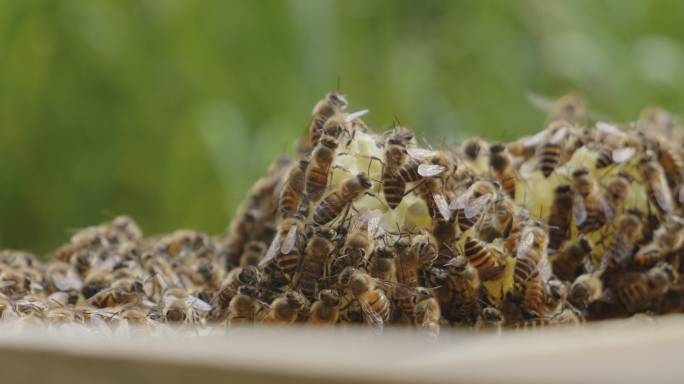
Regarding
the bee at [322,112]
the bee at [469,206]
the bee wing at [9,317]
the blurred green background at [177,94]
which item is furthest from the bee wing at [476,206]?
the blurred green background at [177,94]

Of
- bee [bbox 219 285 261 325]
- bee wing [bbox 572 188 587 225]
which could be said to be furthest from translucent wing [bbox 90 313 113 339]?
bee wing [bbox 572 188 587 225]

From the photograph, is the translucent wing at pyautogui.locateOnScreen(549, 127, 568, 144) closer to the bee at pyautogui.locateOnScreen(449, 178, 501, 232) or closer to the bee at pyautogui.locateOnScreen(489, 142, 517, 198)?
the bee at pyautogui.locateOnScreen(489, 142, 517, 198)

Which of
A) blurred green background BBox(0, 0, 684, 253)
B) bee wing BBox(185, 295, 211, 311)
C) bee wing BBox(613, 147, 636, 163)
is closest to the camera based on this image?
bee wing BBox(185, 295, 211, 311)

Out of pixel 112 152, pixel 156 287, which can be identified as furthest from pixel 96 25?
pixel 156 287

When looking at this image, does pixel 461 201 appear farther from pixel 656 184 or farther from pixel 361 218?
pixel 656 184

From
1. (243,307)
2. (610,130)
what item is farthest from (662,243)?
(243,307)

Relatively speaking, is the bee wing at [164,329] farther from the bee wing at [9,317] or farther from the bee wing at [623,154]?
the bee wing at [623,154]

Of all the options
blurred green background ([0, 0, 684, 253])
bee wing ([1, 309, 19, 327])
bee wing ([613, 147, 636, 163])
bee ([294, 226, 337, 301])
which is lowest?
bee wing ([1, 309, 19, 327])
